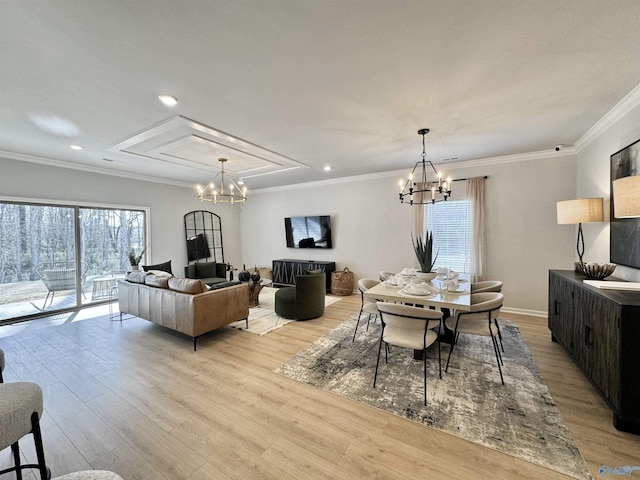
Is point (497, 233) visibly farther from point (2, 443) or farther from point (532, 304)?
point (2, 443)

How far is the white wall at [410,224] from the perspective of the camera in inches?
171

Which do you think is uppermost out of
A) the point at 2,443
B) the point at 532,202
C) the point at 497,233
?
the point at 532,202

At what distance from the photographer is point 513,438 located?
1.86 m

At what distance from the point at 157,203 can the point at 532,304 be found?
8353mm

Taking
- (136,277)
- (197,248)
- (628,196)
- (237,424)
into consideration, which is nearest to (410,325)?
(237,424)

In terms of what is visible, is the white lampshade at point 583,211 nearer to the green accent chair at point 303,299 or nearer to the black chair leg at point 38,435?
the green accent chair at point 303,299

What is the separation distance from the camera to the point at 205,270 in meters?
6.39

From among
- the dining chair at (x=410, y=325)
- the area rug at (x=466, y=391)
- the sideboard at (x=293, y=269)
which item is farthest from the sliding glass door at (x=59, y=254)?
the dining chair at (x=410, y=325)

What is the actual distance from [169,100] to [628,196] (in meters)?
4.05

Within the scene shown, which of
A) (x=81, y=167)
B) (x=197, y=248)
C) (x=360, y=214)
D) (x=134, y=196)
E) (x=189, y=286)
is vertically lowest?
(x=189, y=286)

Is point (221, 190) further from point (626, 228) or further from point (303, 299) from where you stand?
point (626, 228)

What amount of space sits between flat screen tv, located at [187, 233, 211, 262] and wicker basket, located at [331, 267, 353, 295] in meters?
3.90

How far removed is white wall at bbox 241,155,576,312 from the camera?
171 inches

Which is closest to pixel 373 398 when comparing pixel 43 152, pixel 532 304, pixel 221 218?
pixel 532 304
